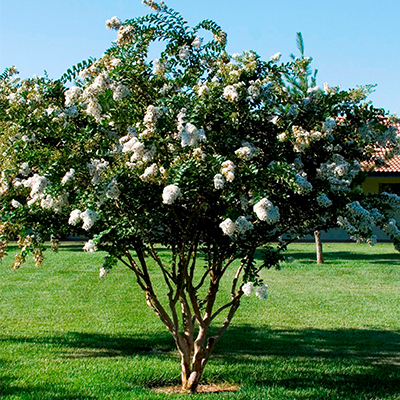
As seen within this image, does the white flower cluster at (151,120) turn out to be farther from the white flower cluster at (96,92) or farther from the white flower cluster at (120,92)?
the white flower cluster at (96,92)

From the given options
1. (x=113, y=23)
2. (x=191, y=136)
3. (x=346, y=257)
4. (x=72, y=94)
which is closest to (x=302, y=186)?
(x=191, y=136)

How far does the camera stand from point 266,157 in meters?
5.57

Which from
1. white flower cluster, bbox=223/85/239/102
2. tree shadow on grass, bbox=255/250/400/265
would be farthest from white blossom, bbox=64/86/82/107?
tree shadow on grass, bbox=255/250/400/265

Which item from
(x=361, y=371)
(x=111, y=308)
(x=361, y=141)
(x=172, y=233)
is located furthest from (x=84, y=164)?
(x=111, y=308)

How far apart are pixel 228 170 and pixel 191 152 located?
0.59 metres

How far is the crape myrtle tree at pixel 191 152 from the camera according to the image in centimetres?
506

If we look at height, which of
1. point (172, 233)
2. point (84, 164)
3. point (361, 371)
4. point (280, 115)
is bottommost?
point (361, 371)

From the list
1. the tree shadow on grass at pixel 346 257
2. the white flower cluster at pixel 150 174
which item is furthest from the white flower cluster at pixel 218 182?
the tree shadow on grass at pixel 346 257

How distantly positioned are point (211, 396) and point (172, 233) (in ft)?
5.15

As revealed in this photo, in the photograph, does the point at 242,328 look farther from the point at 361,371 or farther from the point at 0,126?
the point at 0,126

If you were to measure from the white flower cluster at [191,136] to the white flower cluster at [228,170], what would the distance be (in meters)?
0.28

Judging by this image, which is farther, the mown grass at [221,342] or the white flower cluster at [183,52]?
the mown grass at [221,342]

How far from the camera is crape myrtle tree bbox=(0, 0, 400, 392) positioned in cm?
506

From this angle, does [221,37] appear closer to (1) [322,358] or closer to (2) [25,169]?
(2) [25,169]
